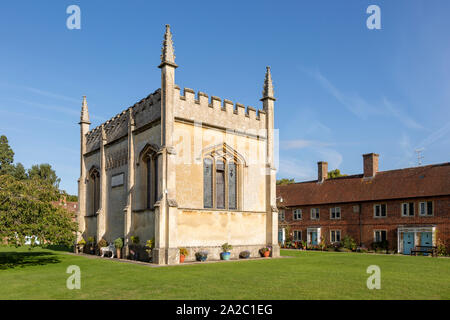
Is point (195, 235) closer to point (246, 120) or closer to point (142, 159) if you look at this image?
point (142, 159)

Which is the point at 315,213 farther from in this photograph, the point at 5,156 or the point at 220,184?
the point at 5,156

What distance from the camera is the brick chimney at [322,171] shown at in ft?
143

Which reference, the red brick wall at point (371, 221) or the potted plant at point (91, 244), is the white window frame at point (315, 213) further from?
the potted plant at point (91, 244)

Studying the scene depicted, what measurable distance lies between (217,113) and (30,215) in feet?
37.4

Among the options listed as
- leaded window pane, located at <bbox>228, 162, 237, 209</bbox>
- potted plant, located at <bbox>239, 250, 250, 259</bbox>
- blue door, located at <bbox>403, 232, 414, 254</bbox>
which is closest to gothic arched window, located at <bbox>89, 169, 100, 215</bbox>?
leaded window pane, located at <bbox>228, 162, 237, 209</bbox>

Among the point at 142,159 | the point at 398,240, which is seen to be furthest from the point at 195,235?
the point at 398,240

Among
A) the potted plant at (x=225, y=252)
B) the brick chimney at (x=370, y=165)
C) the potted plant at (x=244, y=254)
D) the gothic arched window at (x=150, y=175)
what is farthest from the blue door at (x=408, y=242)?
the gothic arched window at (x=150, y=175)

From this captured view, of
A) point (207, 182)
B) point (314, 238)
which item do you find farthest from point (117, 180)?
point (314, 238)

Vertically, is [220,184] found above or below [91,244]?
above

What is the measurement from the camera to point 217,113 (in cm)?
2262

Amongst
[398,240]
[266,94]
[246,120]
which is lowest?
[398,240]

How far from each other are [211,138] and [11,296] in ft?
45.4

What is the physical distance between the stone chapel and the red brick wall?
1579cm
